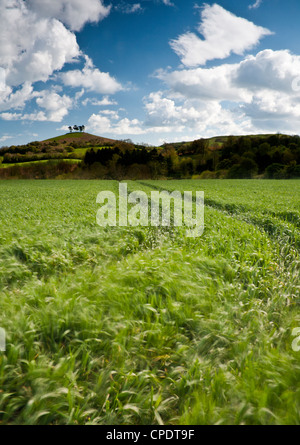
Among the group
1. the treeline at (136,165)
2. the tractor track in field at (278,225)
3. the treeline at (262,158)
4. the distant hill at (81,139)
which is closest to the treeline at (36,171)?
the treeline at (136,165)

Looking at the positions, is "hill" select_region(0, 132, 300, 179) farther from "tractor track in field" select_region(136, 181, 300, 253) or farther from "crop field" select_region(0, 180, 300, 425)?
"crop field" select_region(0, 180, 300, 425)

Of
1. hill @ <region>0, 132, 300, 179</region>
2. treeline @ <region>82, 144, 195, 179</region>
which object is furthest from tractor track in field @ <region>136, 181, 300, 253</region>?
treeline @ <region>82, 144, 195, 179</region>

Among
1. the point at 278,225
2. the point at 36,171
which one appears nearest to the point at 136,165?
the point at 36,171

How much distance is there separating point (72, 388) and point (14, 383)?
23.8 inches

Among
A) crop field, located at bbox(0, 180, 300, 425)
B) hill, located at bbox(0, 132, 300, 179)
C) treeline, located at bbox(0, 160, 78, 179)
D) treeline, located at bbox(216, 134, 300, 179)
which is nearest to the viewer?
crop field, located at bbox(0, 180, 300, 425)

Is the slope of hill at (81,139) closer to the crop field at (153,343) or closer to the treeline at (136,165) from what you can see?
the treeline at (136,165)

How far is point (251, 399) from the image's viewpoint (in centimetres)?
231

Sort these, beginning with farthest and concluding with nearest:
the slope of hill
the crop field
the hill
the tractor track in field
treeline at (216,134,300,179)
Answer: the slope of hill → the hill → treeline at (216,134,300,179) → the tractor track in field → the crop field

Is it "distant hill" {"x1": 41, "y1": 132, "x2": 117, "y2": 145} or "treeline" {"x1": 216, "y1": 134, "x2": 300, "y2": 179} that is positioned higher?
"distant hill" {"x1": 41, "y1": 132, "x2": 117, "y2": 145}

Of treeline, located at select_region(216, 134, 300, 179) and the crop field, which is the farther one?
treeline, located at select_region(216, 134, 300, 179)

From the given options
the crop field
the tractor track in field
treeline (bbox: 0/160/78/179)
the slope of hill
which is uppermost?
the slope of hill

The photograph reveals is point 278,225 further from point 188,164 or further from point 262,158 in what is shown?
point 262,158
